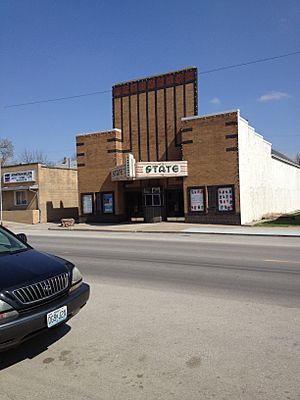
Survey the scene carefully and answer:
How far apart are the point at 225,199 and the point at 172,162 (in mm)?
4307

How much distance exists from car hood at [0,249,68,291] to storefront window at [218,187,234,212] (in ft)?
65.4

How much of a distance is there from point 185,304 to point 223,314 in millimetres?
786

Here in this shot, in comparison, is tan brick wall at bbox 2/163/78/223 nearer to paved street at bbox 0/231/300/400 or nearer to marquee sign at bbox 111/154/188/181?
marquee sign at bbox 111/154/188/181

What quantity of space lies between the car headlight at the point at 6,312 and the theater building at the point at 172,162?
21068 mm

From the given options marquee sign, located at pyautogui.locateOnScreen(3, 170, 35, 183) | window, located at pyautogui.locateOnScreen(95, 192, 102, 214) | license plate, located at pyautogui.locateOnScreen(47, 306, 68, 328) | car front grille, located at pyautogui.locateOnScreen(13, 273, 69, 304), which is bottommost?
license plate, located at pyautogui.locateOnScreen(47, 306, 68, 328)

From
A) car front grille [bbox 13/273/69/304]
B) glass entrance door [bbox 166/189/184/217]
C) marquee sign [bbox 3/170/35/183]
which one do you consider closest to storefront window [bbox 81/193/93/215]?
marquee sign [bbox 3/170/35/183]

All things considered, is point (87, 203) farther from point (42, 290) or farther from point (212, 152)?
point (42, 290)

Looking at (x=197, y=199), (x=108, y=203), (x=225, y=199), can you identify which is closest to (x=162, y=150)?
(x=197, y=199)

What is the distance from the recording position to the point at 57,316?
13.5 ft

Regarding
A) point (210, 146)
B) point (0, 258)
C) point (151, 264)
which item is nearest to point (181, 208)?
point (210, 146)

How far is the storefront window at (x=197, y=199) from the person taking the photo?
81.7 feet

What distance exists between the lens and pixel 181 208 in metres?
27.9

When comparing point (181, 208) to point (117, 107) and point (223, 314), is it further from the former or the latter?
point (223, 314)

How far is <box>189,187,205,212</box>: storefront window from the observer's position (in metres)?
24.9
